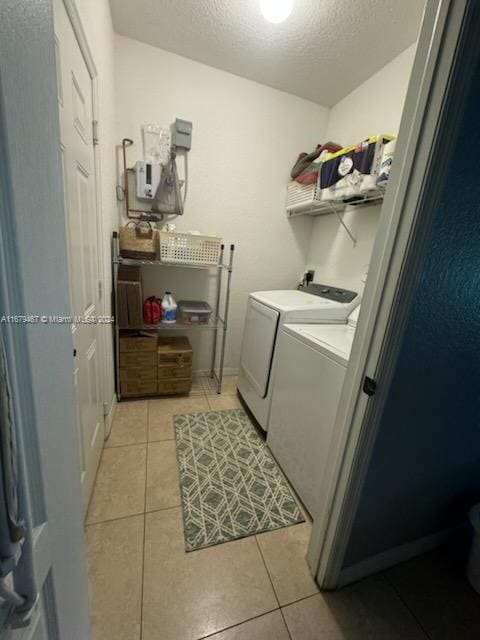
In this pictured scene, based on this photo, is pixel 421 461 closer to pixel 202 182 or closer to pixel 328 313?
pixel 328 313

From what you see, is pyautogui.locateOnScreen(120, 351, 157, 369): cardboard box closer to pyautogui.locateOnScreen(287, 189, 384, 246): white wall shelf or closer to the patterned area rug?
the patterned area rug

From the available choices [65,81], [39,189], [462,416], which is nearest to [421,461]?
[462,416]

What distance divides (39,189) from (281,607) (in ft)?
5.20

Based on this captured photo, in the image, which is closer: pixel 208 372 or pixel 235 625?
pixel 235 625

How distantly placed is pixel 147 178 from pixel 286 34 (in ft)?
4.39

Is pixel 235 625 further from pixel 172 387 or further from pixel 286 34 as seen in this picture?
pixel 286 34

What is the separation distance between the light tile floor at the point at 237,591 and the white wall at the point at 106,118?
33.1 inches

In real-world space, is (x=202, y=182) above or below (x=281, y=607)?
above

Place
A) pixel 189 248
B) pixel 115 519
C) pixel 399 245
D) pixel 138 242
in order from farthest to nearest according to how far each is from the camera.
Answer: pixel 189 248 < pixel 138 242 < pixel 115 519 < pixel 399 245

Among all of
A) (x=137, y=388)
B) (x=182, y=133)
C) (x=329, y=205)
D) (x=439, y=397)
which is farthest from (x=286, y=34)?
(x=137, y=388)

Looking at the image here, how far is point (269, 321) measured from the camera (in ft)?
6.08

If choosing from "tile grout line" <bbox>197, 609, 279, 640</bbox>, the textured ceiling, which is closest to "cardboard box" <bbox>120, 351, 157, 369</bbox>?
"tile grout line" <bbox>197, 609, 279, 640</bbox>

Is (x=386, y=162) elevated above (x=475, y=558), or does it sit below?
above

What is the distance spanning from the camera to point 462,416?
1079 mm
